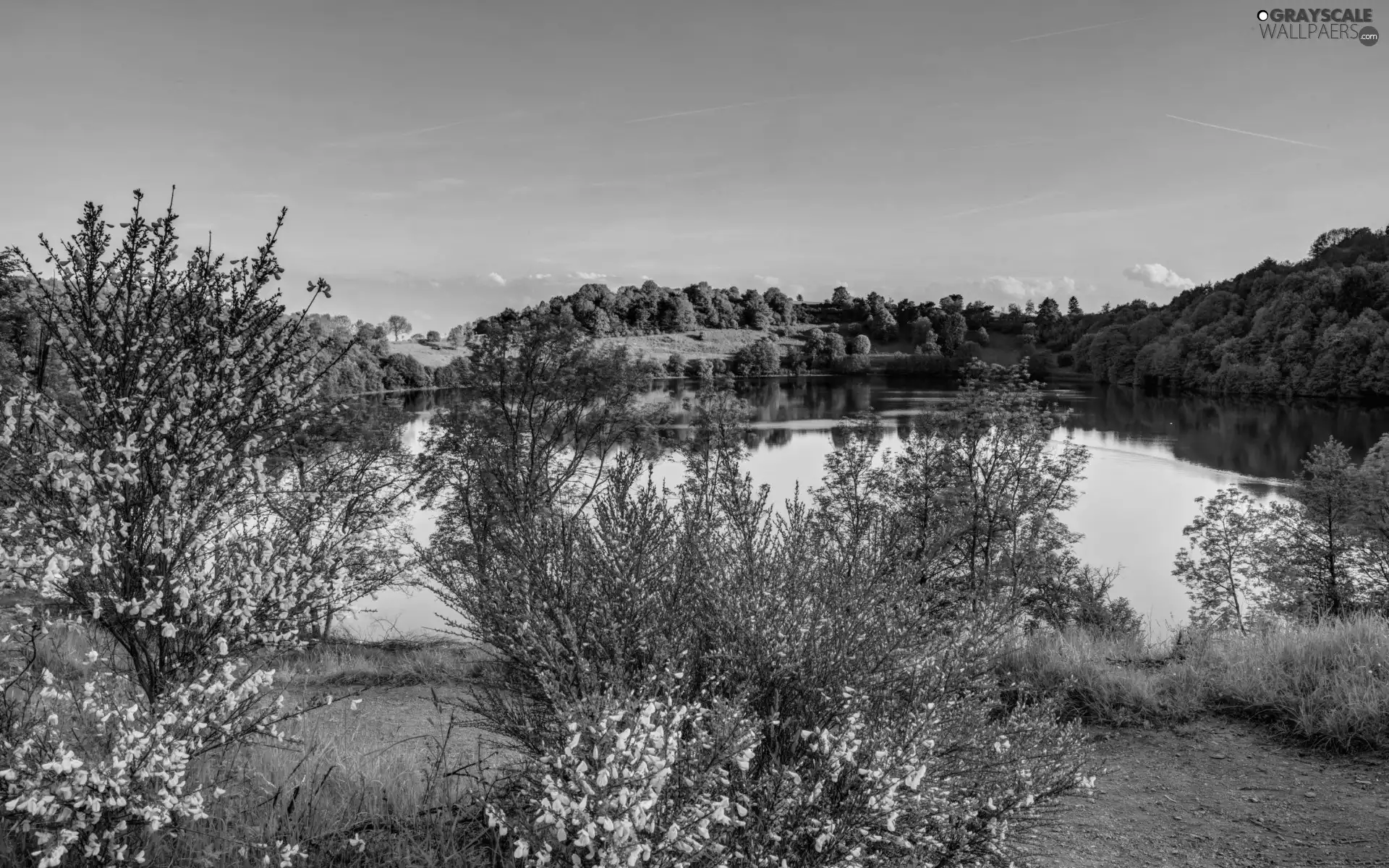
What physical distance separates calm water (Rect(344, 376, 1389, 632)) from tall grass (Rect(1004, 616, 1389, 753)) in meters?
13.0

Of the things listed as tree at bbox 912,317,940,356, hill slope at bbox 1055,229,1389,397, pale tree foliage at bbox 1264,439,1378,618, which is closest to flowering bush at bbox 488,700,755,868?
pale tree foliage at bbox 1264,439,1378,618

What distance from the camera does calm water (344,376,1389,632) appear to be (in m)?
35.3

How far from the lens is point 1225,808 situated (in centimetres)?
597

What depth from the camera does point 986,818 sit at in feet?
11.9

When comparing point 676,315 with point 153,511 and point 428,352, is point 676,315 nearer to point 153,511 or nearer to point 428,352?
point 428,352

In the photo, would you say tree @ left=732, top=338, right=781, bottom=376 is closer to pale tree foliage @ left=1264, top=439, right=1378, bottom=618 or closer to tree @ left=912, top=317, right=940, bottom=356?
tree @ left=912, top=317, right=940, bottom=356

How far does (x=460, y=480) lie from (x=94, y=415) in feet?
61.6

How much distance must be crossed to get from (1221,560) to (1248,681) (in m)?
27.6

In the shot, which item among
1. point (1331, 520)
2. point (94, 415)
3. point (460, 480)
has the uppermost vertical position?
point (94, 415)

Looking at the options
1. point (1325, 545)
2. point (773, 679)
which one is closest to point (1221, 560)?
point (1325, 545)

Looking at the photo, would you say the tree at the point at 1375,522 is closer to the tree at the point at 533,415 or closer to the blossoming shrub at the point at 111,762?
the tree at the point at 533,415

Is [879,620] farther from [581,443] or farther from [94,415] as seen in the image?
[581,443]

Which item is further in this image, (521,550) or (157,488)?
(157,488)

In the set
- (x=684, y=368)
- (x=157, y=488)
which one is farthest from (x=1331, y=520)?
(x=684, y=368)
